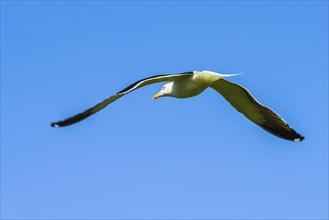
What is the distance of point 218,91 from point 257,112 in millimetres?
1023

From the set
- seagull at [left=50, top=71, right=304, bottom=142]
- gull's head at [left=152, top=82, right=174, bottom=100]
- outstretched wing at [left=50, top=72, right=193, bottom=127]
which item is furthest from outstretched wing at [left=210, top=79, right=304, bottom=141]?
outstretched wing at [left=50, top=72, right=193, bottom=127]

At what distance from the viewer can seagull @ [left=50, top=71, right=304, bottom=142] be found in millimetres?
13204

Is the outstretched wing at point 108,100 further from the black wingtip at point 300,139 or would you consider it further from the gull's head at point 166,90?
the black wingtip at point 300,139

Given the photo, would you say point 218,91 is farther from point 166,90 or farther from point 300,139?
point 300,139

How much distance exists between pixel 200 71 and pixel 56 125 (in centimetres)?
311

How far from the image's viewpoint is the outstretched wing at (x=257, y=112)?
16.5 metres

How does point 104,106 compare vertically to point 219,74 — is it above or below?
below

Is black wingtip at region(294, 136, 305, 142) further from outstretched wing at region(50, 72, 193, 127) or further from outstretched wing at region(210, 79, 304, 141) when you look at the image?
outstretched wing at region(50, 72, 193, 127)

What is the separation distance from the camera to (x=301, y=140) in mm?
16875

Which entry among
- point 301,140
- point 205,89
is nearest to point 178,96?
point 205,89

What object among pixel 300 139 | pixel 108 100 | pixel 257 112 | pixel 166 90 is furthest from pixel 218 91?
pixel 108 100

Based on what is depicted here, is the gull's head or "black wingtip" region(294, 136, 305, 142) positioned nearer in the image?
the gull's head

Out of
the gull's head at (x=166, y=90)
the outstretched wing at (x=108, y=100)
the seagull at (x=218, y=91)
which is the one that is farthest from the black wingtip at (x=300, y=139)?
the outstretched wing at (x=108, y=100)

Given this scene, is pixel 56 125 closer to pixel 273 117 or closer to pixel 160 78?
pixel 160 78
